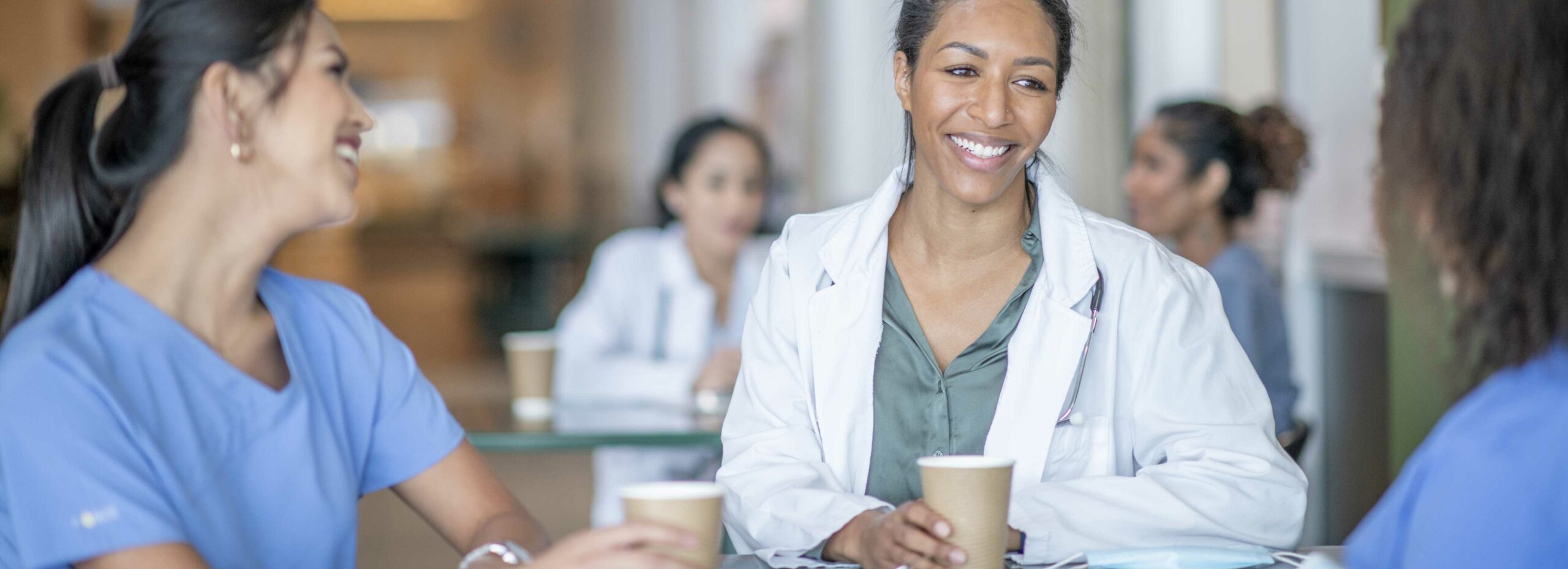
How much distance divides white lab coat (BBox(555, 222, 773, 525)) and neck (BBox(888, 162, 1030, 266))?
1.26 metres

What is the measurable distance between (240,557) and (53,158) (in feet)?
1.45

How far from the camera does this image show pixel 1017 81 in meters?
1.73

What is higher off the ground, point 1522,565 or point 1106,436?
point 1522,565

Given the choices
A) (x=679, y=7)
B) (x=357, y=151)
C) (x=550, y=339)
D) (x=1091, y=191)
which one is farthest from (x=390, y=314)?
(x=357, y=151)

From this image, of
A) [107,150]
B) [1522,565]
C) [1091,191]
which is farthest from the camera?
[1091,191]

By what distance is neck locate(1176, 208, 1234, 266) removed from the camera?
3.35 m

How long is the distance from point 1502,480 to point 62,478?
1.12 metres

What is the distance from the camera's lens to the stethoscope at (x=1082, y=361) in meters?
1.66

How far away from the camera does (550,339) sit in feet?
9.80

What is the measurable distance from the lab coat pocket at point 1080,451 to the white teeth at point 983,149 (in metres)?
0.36

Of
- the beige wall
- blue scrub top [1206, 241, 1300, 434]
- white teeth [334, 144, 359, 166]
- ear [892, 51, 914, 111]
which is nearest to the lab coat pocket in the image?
ear [892, 51, 914, 111]

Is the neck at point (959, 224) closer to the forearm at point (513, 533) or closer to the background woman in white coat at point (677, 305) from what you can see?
the forearm at point (513, 533)

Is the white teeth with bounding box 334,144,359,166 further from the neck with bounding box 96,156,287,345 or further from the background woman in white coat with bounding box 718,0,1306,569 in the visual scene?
the background woman in white coat with bounding box 718,0,1306,569

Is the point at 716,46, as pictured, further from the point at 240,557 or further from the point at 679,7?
the point at 240,557
